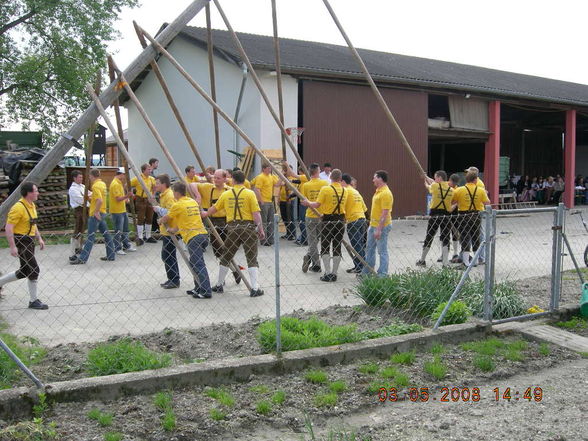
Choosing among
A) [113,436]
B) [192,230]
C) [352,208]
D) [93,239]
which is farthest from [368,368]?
[93,239]

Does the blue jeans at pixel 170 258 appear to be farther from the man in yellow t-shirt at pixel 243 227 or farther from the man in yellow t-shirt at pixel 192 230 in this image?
the man in yellow t-shirt at pixel 243 227

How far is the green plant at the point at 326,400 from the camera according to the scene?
15.5ft

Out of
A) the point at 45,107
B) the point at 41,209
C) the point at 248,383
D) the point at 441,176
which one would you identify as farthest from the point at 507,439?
the point at 45,107

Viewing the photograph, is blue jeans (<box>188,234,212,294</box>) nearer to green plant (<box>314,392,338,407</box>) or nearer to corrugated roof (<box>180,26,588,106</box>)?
green plant (<box>314,392,338,407</box>)

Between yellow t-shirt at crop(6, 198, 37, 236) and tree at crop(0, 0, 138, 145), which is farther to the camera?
tree at crop(0, 0, 138, 145)

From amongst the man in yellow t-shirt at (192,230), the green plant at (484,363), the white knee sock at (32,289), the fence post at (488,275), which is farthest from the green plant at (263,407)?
the white knee sock at (32,289)

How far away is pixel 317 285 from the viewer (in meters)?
9.73

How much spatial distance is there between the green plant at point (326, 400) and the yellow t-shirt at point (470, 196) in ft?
23.6

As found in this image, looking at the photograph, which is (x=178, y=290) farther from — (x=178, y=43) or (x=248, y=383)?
(x=178, y=43)

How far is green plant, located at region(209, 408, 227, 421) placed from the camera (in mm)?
4438

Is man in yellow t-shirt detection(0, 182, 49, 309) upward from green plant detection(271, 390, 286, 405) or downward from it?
upward

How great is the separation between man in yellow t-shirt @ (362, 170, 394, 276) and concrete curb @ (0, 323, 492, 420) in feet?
11.4

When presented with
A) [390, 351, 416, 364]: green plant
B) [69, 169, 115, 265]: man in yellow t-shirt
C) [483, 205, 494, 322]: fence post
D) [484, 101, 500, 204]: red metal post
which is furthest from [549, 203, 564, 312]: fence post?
[484, 101, 500, 204]: red metal post

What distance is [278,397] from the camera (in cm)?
479
